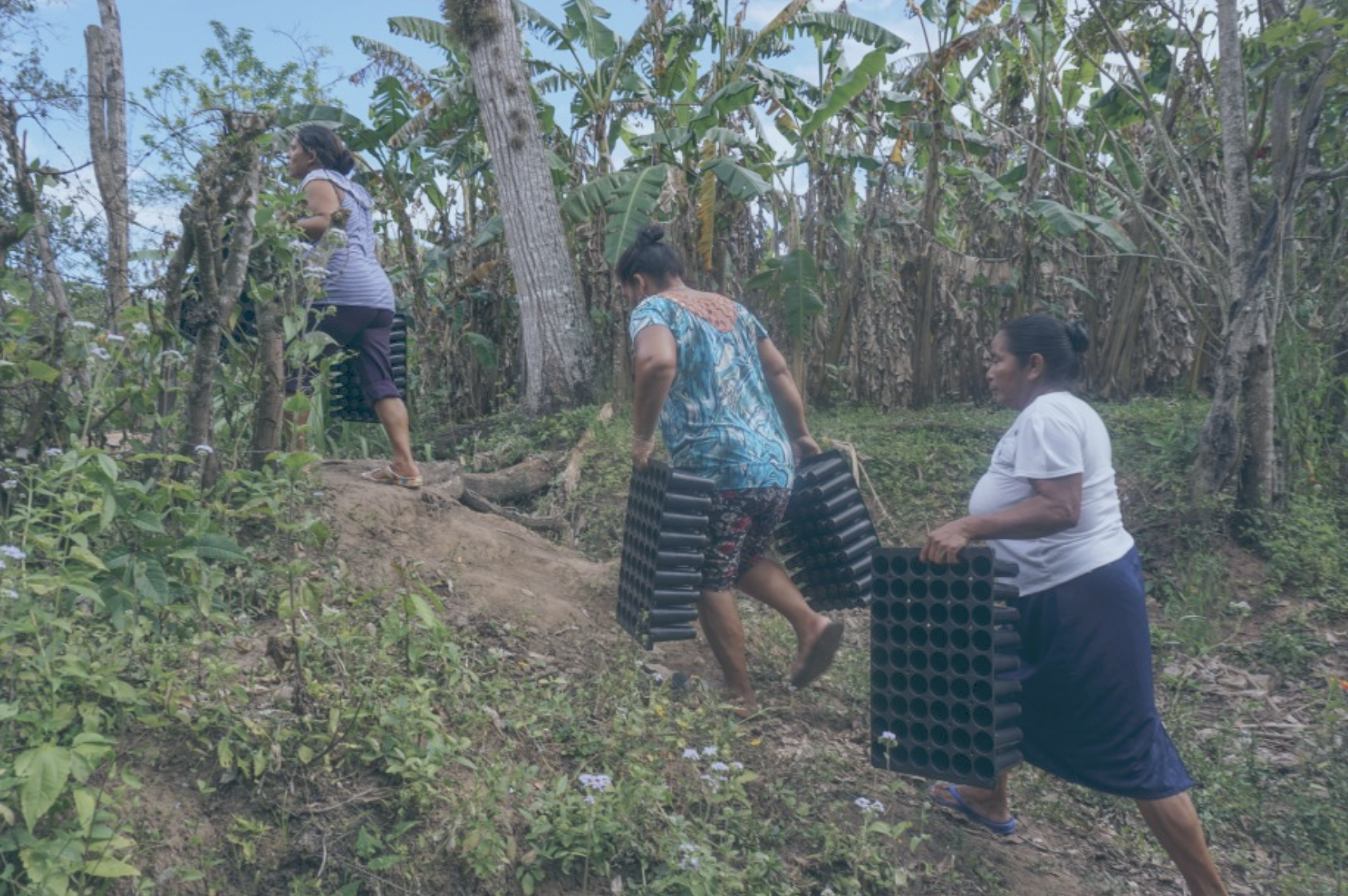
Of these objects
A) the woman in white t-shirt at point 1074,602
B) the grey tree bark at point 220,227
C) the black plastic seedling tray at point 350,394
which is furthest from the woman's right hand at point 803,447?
the grey tree bark at point 220,227

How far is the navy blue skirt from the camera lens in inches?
135

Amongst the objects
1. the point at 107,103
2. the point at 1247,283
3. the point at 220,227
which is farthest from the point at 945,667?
the point at 107,103

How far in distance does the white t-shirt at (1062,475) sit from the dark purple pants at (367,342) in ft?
11.0

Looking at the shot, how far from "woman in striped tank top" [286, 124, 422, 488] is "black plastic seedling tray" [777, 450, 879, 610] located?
2.26 m

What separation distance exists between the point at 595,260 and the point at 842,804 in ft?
22.4

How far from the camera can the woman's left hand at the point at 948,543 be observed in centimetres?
349

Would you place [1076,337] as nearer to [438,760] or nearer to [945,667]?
[945,667]

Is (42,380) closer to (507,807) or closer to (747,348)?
(507,807)

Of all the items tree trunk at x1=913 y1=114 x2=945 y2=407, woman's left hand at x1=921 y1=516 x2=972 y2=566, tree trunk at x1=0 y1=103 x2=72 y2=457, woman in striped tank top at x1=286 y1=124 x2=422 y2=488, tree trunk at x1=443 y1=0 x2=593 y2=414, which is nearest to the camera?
woman's left hand at x1=921 y1=516 x2=972 y2=566

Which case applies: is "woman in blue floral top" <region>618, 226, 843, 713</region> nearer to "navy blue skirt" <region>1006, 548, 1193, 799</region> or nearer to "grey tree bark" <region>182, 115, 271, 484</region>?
"navy blue skirt" <region>1006, 548, 1193, 799</region>

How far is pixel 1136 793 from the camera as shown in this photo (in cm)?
343

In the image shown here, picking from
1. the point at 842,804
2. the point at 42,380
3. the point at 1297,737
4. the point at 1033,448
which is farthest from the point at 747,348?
the point at 1297,737

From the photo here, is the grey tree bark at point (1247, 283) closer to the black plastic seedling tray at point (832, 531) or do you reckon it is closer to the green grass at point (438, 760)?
the green grass at point (438, 760)

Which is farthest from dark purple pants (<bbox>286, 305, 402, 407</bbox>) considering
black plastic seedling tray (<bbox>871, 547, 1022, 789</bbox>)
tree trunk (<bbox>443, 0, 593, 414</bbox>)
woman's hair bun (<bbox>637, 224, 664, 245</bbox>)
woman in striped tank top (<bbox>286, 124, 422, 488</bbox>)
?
black plastic seedling tray (<bbox>871, 547, 1022, 789</bbox>)
